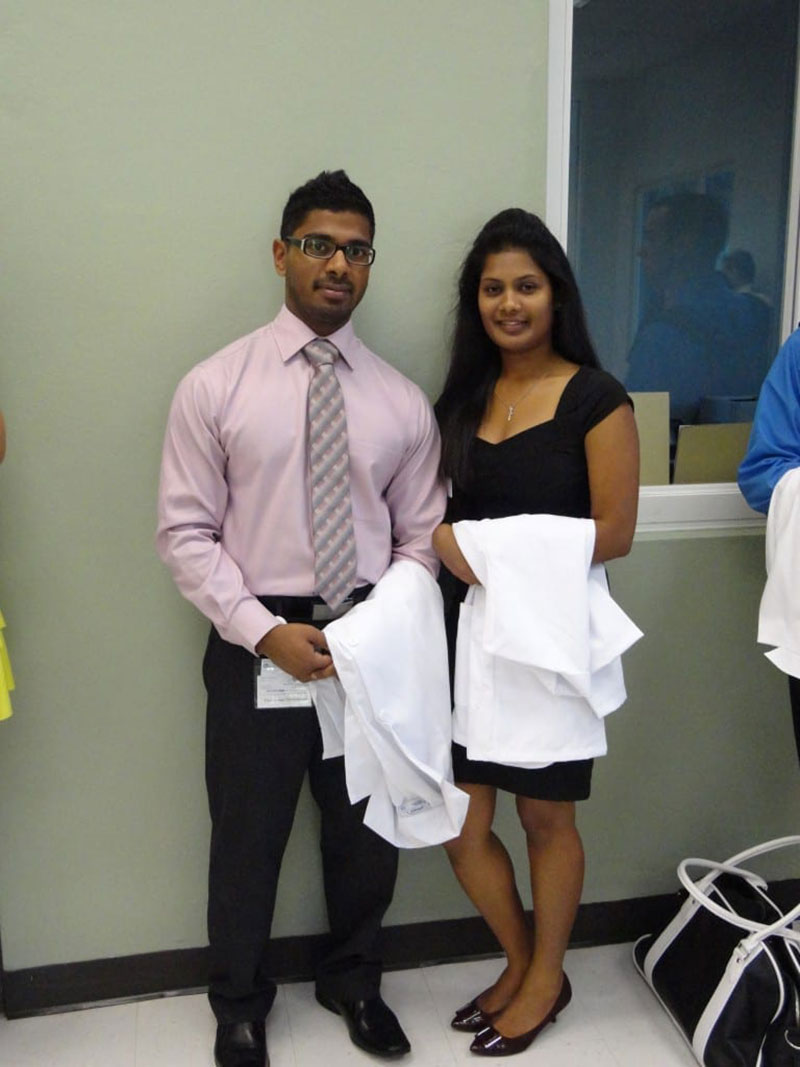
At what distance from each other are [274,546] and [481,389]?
49 centimetres

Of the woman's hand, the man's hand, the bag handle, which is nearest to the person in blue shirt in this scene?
the bag handle

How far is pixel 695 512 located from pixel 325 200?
1.07 m

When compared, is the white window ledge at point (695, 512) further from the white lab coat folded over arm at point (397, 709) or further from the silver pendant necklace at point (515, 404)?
the white lab coat folded over arm at point (397, 709)

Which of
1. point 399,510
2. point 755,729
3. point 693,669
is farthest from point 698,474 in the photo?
point 399,510

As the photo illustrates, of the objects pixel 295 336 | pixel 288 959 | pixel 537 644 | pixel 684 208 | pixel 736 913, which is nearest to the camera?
pixel 537 644

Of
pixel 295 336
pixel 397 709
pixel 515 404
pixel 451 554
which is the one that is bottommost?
pixel 397 709

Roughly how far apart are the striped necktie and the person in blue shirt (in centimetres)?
83

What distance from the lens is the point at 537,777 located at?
175cm

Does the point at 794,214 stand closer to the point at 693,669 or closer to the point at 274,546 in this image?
the point at 693,669

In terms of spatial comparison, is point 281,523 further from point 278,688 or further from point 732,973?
point 732,973

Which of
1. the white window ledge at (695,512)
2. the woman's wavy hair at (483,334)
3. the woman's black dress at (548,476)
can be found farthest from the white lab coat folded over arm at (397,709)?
the white window ledge at (695,512)

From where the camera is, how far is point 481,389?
71.5 inches

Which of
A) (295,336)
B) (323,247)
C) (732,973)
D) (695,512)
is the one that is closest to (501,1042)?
(732,973)

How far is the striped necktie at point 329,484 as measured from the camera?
66.2 inches
